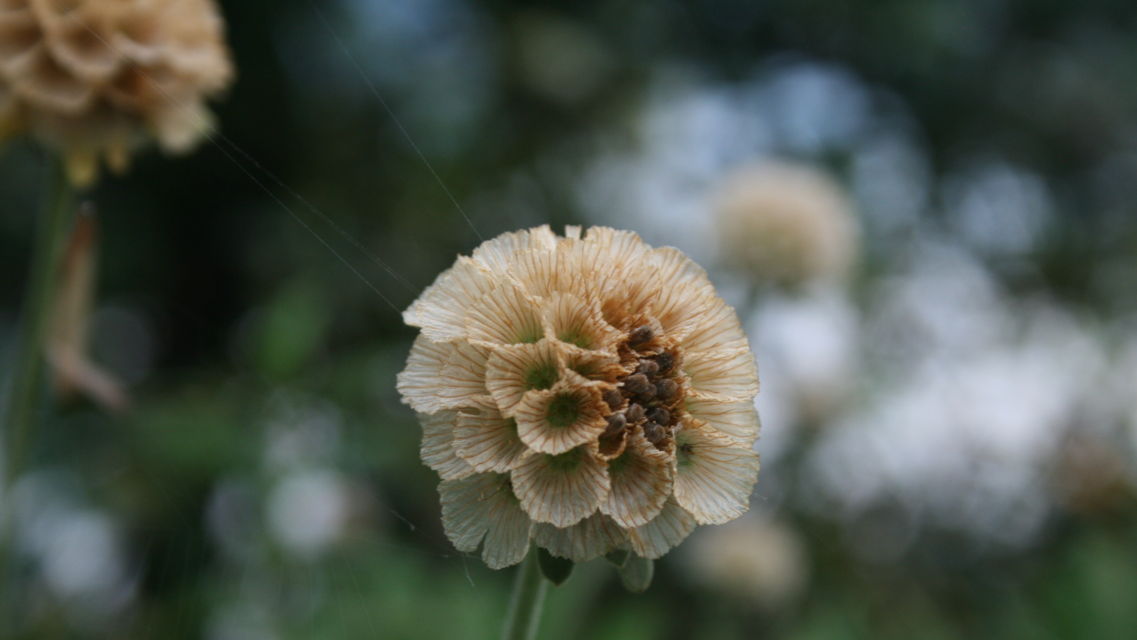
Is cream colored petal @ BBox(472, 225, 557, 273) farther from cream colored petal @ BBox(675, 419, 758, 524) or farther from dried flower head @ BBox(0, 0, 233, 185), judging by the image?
dried flower head @ BBox(0, 0, 233, 185)

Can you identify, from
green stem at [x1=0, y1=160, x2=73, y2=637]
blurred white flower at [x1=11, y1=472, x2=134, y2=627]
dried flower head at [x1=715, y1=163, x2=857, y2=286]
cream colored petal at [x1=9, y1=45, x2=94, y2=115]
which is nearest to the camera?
green stem at [x1=0, y1=160, x2=73, y2=637]

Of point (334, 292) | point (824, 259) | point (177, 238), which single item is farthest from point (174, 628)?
point (177, 238)

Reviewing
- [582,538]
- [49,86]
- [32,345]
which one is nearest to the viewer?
[582,538]

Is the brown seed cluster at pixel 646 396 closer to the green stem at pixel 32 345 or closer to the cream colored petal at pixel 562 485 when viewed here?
the cream colored petal at pixel 562 485

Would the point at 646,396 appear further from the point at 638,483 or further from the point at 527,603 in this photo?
the point at 527,603

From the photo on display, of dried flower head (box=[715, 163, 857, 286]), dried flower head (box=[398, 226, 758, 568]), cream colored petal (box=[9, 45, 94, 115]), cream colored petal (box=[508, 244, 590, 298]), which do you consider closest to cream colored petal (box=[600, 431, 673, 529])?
dried flower head (box=[398, 226, 758, 568])

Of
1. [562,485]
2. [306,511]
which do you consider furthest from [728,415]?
[306,511]
